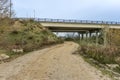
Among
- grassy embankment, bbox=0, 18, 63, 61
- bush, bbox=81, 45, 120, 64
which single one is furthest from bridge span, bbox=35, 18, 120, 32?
bush, bbox=81, 45, 120, 64

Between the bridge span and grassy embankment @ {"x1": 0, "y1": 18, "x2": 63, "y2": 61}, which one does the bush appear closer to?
grassy embankment @ {"x1": 0, "y1": 18, "x2": 63, "y2": 61}

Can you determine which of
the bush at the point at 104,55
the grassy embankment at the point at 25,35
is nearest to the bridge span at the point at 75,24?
the grassy embankment at the point at 25,35

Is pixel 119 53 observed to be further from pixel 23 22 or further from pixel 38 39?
pixel 23 22

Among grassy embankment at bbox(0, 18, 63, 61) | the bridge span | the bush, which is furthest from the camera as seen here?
the bridge span

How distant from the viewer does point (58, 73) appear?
18125 mm

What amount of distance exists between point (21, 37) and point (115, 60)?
32.6 meters

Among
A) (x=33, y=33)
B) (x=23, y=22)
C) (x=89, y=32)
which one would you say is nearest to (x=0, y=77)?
(x=33, y=33)

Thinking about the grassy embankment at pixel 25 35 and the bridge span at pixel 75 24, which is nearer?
the grassy embankment at pixel 25 35

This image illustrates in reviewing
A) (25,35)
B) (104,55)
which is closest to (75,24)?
(25,35)

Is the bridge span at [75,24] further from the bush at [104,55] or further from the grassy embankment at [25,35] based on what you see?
the bush at [104,55]

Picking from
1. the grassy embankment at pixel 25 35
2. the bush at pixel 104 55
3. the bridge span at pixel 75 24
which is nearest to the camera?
the bush at pixel 104 55

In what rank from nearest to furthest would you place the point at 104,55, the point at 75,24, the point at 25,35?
the point at 104,55, the point at 25,35, the point at 75,24

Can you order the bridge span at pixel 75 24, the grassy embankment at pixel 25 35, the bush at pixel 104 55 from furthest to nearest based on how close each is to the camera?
1. the bridge span at pixel 75 24
2. the grassy embankment at pixel 25 35
3. the bush at pixel 104 55

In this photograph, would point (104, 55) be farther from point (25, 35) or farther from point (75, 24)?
point (75, 24)
